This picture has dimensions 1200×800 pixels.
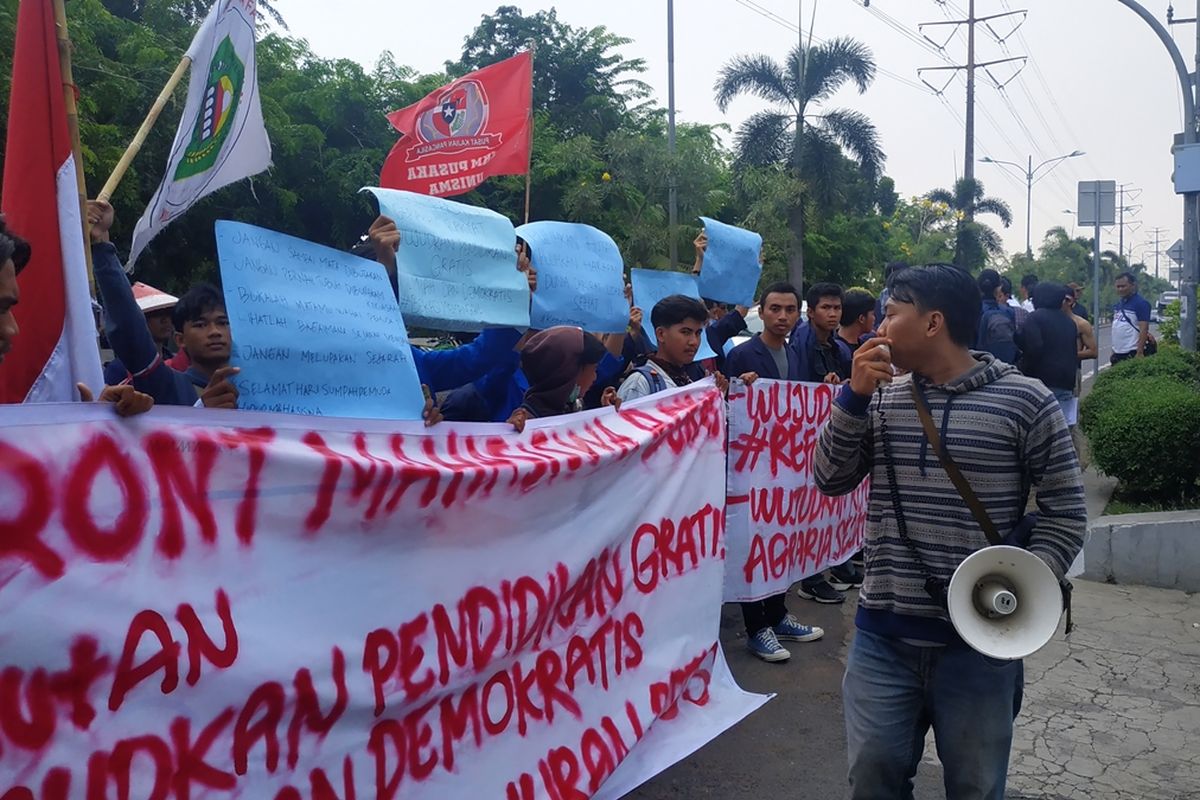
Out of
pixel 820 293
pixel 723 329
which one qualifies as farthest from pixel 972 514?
pixel 820 293

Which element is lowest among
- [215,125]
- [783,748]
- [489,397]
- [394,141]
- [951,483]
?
[783,748]

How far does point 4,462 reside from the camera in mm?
1780

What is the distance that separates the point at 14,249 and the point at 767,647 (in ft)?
12.1

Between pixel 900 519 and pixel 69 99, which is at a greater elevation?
pixel 69 99

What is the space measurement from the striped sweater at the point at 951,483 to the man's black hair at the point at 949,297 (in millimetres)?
114

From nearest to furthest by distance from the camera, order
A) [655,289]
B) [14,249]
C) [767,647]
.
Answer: [14,249] → [655,289] → [767,647]

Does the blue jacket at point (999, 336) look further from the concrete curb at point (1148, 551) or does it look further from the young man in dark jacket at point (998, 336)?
the concrete curb at point (1148, 551)

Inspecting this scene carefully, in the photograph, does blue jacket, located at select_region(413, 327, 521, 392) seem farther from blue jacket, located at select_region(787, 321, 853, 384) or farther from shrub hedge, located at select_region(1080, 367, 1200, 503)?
shrub hedge, located at select_region(1080, 367, 1200, 503)

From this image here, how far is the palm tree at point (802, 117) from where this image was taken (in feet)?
104

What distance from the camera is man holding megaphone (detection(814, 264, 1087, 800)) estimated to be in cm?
245

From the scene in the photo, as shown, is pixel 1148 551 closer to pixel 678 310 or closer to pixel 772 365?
pixel 772 365

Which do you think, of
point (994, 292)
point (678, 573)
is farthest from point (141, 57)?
point (678, 573)

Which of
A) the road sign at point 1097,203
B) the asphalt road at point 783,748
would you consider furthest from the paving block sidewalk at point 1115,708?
the road sign at point 1097,203

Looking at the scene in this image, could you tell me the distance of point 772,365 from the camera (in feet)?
17.3
